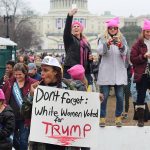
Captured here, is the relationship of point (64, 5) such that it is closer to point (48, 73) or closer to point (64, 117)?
point (64, 117)

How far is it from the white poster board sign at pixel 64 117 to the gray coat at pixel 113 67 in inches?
105

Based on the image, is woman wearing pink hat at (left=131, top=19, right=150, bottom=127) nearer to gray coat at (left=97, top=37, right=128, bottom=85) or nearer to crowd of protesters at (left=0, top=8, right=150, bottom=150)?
crowd of protesters at (left=0, top=8, right=150, bottom=150)

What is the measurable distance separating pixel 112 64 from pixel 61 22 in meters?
134

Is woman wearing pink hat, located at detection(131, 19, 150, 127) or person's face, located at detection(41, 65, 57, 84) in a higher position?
person's face, located at detection(41, 65, 57, 84)

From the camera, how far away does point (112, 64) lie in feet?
28.2

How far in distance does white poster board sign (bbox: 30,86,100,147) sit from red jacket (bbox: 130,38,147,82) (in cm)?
→ 245

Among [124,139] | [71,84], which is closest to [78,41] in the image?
[124,139]

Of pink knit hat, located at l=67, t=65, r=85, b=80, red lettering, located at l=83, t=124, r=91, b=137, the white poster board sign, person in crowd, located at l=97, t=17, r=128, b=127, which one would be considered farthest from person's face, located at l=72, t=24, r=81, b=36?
red lettering, located at l=83, t=124, r=91, b=137

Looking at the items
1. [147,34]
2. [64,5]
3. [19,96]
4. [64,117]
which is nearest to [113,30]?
[147,34]

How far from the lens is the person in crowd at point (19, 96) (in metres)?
7.06

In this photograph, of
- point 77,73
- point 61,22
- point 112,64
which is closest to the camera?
point 77,73

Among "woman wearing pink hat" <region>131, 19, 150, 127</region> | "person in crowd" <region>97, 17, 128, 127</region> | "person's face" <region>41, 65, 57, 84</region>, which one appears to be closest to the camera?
"person's face" <region>41, 65, 57, 84</region>

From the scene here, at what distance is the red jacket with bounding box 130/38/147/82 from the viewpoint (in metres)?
8.27

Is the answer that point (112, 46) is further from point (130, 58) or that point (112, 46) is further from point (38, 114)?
point (38, 114)
